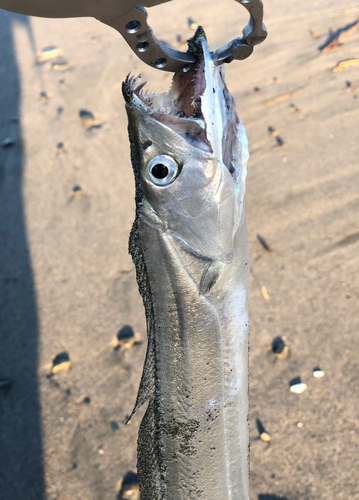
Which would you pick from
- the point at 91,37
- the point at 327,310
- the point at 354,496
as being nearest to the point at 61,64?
the point at 91,37

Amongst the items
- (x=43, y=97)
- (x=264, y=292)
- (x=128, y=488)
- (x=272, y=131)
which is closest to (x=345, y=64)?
(x=272, y=131)

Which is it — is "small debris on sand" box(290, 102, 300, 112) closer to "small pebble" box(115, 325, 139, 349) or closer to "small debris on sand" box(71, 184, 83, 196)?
"small debris on sand" box(71, 184, 83, 196)

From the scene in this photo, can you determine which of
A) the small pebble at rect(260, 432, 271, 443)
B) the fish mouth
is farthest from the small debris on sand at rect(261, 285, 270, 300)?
the fish mouth

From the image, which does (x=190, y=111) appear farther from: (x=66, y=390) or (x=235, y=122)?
(x=66, y=390)

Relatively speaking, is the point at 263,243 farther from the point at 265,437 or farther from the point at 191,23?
the point at 191,23

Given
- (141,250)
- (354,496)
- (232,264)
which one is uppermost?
(141,250)

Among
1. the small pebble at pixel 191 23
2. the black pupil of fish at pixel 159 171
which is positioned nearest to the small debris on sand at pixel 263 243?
the black pupil of fish at pixel 159 171
